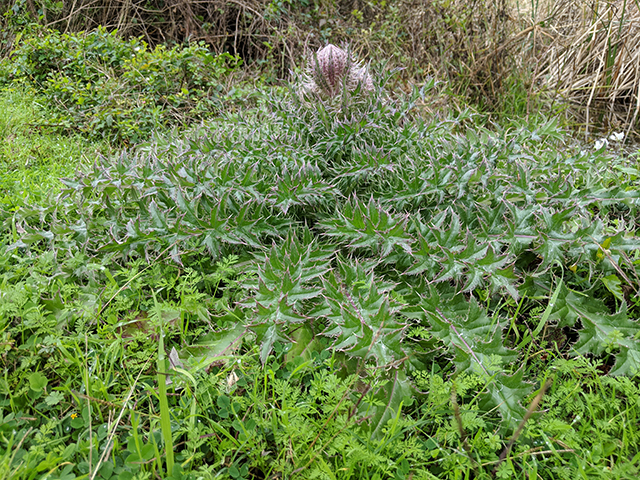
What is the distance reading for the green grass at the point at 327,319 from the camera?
1.20 m

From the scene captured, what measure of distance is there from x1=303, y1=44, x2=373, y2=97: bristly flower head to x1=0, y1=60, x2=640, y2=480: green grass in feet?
0.26

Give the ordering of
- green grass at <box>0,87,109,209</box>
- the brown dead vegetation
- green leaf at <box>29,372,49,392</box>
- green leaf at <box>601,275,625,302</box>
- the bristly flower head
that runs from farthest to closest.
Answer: the brown dead vegetation
green grass at <box>0,87,109,209</box>
the bristly flower head
green leaf at <box>601,275,625,302</box>
green leaf at <box>29,372,49,392</box>

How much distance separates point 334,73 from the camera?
7.06 feet

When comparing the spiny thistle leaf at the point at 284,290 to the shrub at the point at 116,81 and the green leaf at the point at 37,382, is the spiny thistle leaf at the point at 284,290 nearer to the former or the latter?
the green leaf at the point at 37,382

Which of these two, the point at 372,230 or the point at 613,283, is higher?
the point at 372,230

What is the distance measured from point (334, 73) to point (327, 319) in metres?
1.30

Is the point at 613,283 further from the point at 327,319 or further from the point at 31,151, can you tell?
the point at 31,151

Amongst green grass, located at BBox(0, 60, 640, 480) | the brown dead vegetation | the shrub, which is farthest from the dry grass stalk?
the shrub

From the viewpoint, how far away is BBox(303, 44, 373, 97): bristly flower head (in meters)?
2.12

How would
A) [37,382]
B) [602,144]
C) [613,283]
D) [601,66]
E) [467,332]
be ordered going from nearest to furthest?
1. [37,382]
2. [467,332]
3. [613,283]
4. [602,144]
5. [601,66]

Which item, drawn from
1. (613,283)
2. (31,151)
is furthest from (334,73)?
(31,151)

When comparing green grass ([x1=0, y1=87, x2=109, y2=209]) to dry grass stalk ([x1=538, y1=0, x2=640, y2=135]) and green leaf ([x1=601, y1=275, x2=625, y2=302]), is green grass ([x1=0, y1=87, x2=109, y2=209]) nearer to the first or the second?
green leaf ([x1=601, y1=275, x2=625, y2=302])

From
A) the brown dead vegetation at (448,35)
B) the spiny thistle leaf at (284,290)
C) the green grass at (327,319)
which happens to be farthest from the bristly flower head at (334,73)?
the brown dead vegetation at (448,35)

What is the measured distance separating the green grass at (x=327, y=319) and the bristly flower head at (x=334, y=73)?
78 mm
